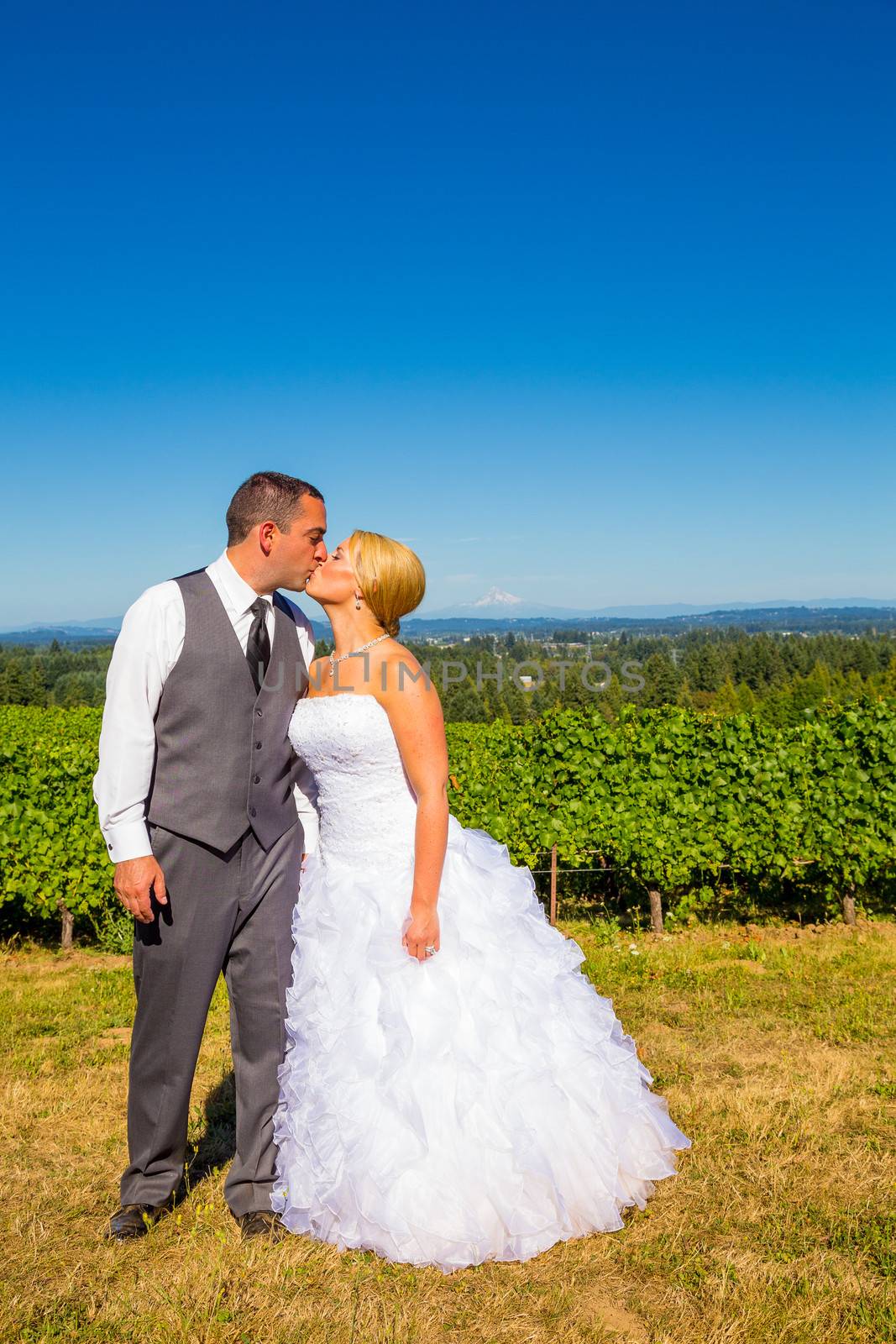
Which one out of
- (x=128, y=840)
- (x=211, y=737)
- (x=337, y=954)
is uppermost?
(x=211, y=737)

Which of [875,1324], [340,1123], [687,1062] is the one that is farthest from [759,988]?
[340,1123]

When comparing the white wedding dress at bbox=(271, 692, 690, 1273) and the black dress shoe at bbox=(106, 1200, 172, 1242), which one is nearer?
the white wedding dress at bbox=(271, 692, 690, 1273)

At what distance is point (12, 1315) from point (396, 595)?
264 cm

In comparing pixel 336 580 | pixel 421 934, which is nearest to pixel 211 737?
pixel 336 580

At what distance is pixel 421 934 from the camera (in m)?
3.10

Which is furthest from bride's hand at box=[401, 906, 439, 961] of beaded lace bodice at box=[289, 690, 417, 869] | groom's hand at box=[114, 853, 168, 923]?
groom's hand at box=[114, 853, 168, 923]

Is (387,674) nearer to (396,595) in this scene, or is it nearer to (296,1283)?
(396,595)

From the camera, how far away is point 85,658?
301 ft

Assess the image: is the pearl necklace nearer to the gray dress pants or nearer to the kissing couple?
the kissing couple

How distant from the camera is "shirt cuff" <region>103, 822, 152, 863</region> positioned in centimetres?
295

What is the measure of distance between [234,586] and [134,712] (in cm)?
58

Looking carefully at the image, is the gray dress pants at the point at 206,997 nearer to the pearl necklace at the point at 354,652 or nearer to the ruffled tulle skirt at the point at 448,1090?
the ruffled tulle skirt at the point at 448,1090

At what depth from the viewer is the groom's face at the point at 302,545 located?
126 inches

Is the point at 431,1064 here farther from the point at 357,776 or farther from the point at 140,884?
the point at 140,884
